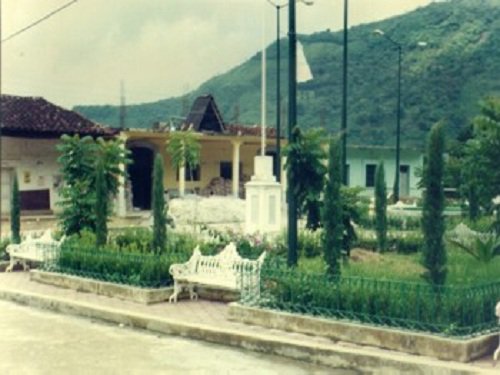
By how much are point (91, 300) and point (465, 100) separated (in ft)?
119

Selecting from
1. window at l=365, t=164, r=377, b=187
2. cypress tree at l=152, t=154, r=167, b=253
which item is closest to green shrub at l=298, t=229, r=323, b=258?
cypress tree at l=152, t=154, r=167, b=253

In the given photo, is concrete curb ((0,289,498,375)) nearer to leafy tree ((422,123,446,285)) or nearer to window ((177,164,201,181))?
leafy tree ((422,123,446,285))

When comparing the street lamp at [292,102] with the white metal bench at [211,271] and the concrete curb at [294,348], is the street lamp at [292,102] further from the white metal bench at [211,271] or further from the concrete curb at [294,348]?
the concrete curb at [294,348]

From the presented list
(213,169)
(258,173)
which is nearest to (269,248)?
(258,173)

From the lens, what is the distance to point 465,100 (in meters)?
44.3

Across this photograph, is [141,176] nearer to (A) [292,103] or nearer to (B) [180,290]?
(B) [180,290]

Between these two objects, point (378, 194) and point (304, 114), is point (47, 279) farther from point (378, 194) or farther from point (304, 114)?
point (304, 114)

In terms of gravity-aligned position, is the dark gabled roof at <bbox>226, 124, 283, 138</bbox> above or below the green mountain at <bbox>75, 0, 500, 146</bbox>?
below

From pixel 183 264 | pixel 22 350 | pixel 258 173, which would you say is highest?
pixel 258 173

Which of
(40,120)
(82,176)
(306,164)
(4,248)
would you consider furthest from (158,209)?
(40,120)

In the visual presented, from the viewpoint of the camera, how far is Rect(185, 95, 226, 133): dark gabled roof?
3781 cm

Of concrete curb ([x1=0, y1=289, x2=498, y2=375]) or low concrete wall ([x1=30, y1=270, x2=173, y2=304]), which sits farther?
low concrete wall ([x1=30, y1=270, x2=173, y2=304])

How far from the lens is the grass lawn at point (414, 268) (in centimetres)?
1034

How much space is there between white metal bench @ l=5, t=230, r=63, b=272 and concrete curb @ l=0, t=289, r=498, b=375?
9.45 ft
